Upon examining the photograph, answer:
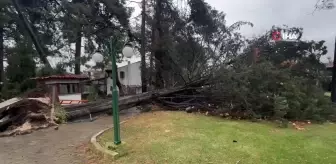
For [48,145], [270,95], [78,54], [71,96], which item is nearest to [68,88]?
[71,96]

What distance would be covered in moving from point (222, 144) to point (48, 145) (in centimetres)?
385

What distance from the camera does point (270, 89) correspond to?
855 centimetres

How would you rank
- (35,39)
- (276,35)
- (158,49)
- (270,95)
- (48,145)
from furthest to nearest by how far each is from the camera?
(35,39), (158,49), (276,35), (270,95), (48,145)

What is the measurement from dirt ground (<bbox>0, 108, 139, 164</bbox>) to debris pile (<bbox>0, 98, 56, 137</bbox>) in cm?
43

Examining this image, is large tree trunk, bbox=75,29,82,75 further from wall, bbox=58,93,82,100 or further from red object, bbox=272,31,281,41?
red object, bbox=272,31,281,41

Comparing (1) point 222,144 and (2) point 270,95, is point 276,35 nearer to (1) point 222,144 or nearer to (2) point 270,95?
(2) point 270,95

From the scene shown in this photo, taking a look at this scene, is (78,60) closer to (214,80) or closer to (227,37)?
(227,37)

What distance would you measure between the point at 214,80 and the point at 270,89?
6.70 ft

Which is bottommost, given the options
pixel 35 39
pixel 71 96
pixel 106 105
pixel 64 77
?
pixel 106 105

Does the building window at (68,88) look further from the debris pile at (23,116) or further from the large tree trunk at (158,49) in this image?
the debris pile at (23,116)

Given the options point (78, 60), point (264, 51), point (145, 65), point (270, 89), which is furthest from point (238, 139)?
point (78, 60)

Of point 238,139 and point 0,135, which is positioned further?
point 0,135

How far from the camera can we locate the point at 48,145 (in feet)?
19.0

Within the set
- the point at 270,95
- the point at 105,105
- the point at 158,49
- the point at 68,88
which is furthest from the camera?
the point at 68,88
